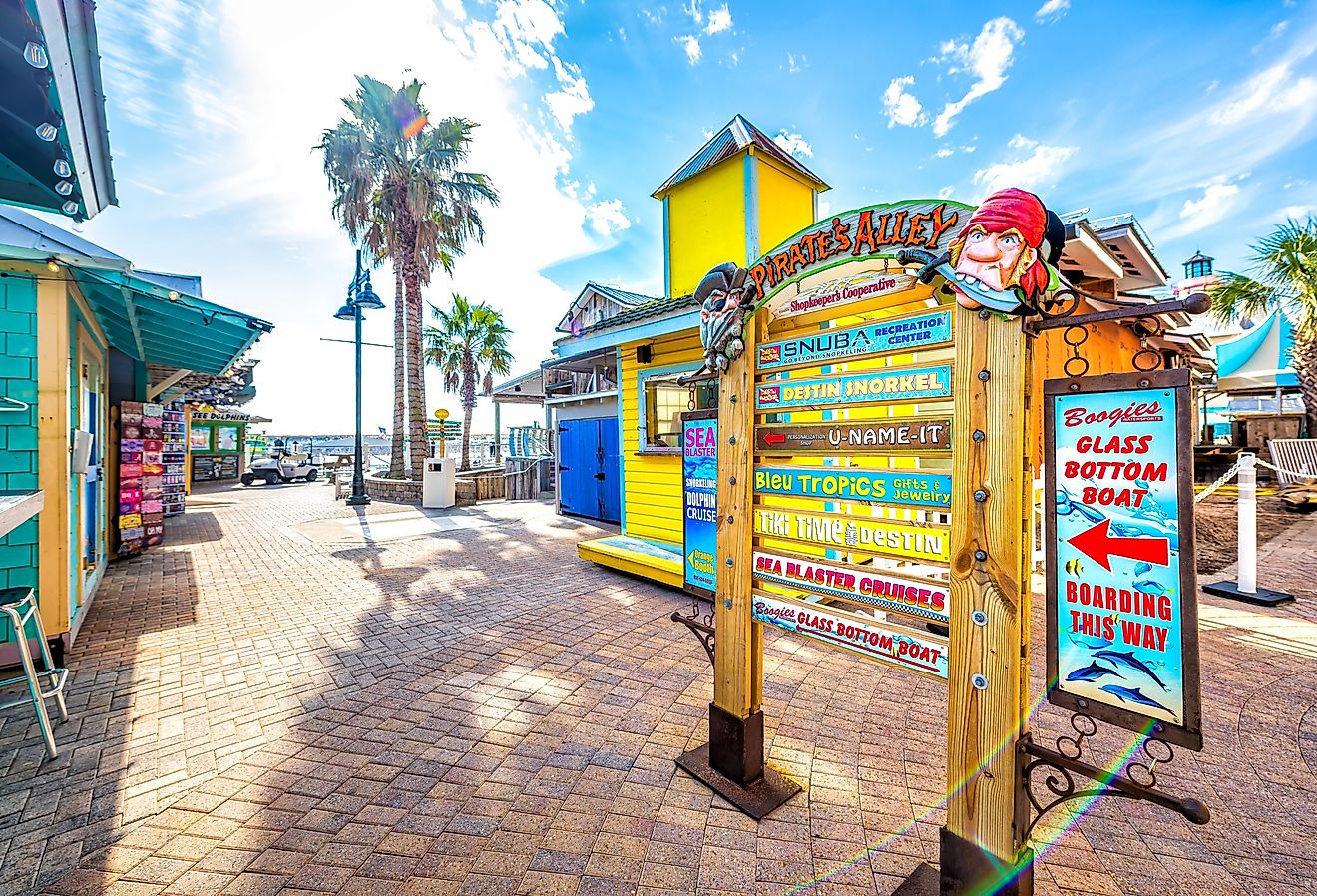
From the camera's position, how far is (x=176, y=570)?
7.16 meters

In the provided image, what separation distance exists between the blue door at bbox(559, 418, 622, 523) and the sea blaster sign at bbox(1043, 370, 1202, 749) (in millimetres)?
9099

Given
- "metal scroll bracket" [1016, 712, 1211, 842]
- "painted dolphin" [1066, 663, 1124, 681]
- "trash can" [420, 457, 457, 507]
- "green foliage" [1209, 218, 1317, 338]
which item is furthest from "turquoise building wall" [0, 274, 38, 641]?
"green foliage" [1209, 218, 1317, 338]

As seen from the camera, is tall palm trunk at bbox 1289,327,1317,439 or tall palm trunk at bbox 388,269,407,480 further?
tall palm trunk at bbox 388,269,407,480

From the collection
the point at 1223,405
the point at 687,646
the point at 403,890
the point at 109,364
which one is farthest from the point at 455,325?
the point at 1223,405

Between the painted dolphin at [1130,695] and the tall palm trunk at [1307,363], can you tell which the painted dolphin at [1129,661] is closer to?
the painted dolphin at [1130,695]

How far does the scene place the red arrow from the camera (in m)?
1.61

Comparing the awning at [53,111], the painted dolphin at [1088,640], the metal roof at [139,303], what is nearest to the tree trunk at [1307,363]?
the painted dolphin at [1088,640]

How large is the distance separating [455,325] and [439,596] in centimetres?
2232

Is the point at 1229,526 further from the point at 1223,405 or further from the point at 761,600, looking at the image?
the point at 1223,405

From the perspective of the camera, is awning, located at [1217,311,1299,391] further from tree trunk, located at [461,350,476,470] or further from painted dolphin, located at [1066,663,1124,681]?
tree trunk, located at [461,350,476,470]

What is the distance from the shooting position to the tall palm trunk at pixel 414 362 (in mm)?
15312

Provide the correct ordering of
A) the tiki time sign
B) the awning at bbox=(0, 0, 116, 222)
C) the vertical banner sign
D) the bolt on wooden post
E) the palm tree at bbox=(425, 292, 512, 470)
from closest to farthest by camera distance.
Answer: the bolt on wooden post, the tiki time sign, the awning at bbox=(0, 0, 116, 222), the vertical banner sign, the palm tree at bbox=(425, 292, 512, 470)

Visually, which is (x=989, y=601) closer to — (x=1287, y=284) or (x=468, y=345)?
(x=1287, y=284)

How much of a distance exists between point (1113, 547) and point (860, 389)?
1.04m
